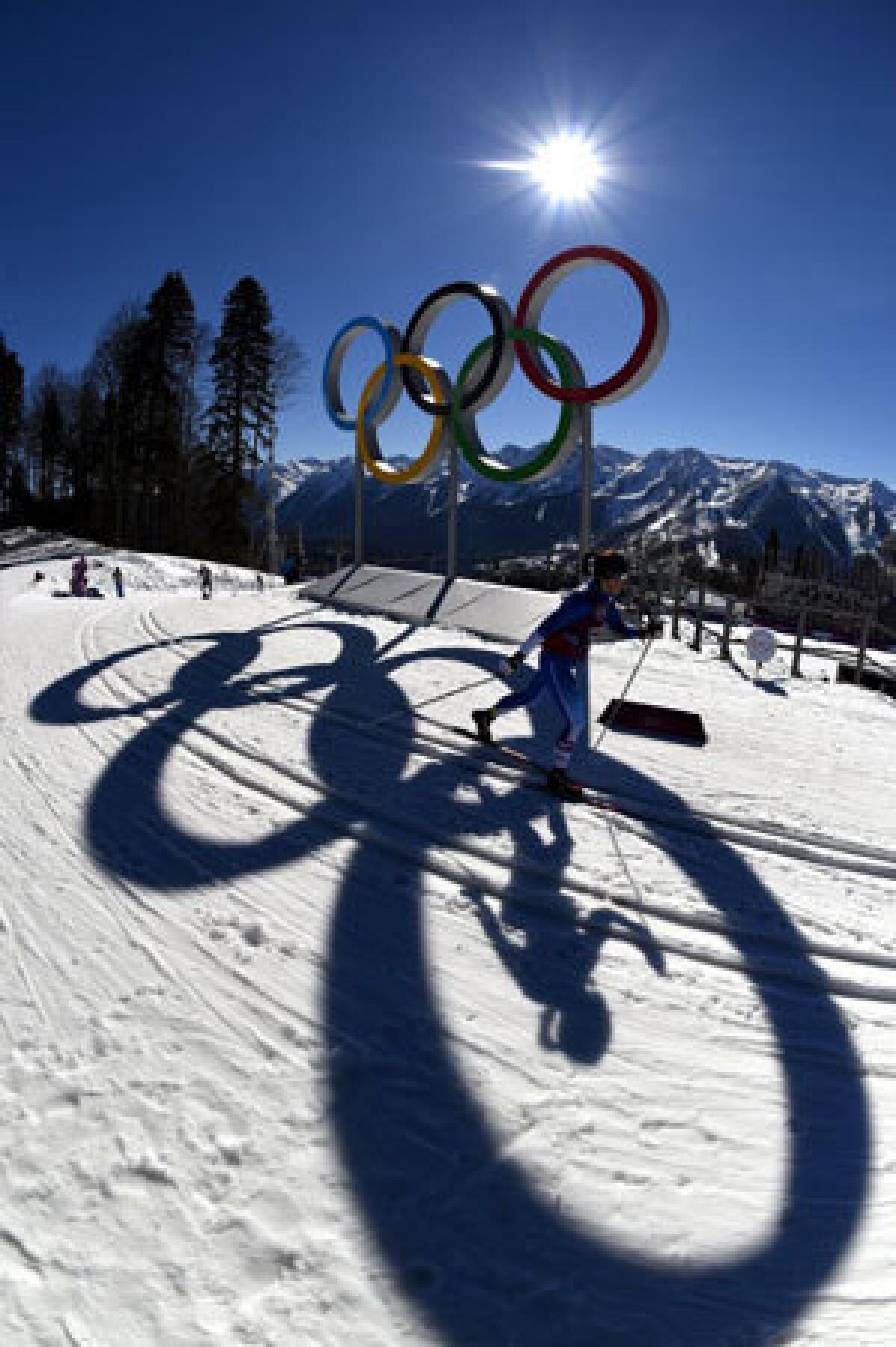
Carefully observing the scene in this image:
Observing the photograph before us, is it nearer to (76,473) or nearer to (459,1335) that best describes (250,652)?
(459,1335)

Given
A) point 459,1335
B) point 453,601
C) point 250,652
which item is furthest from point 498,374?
point 459,1335

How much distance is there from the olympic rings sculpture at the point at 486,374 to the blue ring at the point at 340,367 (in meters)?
0.02

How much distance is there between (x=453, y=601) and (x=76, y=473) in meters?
43.8

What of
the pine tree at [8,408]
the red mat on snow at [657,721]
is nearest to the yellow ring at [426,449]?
the red mat on snow at [657,721]

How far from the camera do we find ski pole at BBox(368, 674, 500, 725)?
6797mm

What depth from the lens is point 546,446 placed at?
11.5 meters

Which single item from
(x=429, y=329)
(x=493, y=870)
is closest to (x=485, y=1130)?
(x=493, y=870)

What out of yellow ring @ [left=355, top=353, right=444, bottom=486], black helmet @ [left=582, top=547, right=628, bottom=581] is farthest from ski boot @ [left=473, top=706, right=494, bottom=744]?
yellow ring @ [left=355, top=353, right=444, bottom=486]

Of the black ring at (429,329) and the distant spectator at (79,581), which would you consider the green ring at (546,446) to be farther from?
the distant spectator at (79,581)

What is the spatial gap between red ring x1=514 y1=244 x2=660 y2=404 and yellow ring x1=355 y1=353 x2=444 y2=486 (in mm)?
2106

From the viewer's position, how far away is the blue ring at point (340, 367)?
14.1 m

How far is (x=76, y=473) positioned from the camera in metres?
46.4

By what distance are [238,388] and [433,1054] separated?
35.6m

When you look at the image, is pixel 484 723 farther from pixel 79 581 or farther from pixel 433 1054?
pixel 79 581
